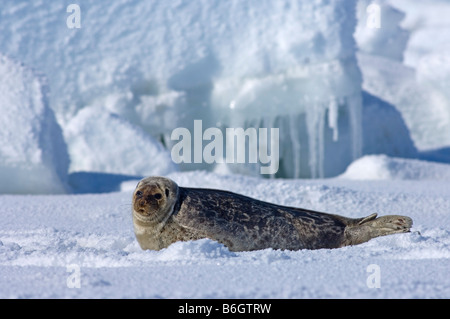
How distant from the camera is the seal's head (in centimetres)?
269

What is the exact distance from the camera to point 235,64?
722cm

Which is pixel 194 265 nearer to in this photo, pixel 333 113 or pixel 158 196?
pixel 158 196

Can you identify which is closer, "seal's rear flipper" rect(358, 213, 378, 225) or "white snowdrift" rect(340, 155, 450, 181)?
"seal's rear flipper" rect(358, 213, 378, 225)

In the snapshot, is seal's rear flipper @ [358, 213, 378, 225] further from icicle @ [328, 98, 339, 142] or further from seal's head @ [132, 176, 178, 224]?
icicle @ [328, 98, 339, 142]

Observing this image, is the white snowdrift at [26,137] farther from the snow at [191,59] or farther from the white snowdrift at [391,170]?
the white snowdrift at [391,170]

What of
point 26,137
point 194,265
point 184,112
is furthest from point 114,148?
point 194,265

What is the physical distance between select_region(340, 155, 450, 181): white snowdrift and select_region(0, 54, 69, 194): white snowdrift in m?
2.54

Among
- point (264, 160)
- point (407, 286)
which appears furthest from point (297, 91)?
point (407, 286)

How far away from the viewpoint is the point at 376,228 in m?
2.97

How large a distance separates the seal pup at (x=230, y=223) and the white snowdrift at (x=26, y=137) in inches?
112

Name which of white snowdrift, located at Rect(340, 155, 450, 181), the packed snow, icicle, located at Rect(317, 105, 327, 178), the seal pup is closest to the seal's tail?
the seal pup

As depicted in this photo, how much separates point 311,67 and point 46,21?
2.60 metres

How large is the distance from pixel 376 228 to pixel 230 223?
0.63 metres
